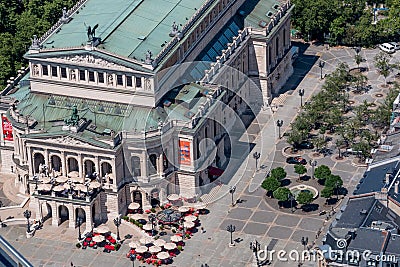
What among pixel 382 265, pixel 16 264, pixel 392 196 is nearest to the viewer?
pixel 16 264

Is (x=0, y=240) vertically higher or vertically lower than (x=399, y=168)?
higher

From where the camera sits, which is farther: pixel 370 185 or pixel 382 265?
pixel 370 185

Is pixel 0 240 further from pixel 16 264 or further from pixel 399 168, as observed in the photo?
pixel 399 168

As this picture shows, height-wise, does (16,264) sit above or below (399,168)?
above

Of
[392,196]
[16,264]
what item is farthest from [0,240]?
[392,196]

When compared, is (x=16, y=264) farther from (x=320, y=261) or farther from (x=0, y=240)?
(x=320, y=261)

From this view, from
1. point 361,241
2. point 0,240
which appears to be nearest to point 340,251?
point 361,241

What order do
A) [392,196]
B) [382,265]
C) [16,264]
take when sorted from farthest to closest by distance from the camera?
[392,196] → [382,265] → [16,264]

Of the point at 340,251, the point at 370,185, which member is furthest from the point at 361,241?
the point at 370,185

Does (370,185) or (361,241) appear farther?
(370,185)
